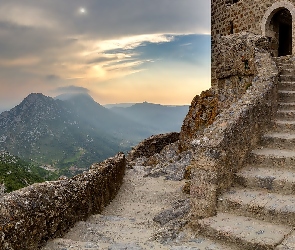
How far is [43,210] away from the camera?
4.96m

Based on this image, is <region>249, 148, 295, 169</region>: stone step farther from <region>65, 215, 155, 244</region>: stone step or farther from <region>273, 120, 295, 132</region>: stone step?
<region>65, 215, 155, 244</region>: stone step

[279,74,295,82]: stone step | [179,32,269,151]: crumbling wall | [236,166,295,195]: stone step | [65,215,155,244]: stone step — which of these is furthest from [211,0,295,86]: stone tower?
[65,215,155,244]: stone step

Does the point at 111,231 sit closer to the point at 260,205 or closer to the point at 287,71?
the point at 260,205

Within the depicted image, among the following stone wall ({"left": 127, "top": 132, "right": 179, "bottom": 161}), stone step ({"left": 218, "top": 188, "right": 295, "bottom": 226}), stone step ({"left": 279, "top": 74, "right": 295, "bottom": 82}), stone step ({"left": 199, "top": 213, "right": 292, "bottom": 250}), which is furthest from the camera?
stone wall ({"left": 127, "top": 132, "right": 179, "bottom": 161})

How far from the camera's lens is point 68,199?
574 cm

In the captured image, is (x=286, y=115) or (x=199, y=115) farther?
(x=199, y=115)

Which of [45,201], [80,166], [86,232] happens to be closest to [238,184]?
[86,232]

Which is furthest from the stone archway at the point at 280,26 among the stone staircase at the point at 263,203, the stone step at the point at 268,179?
the stone step at the point at 268,179

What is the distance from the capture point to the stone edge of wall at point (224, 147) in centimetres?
520

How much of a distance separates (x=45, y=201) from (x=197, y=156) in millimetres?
2330

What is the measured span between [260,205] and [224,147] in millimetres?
1025

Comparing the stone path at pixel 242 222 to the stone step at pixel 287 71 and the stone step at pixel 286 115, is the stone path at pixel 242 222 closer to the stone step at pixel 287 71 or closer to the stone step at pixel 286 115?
the stone step at pixel 286 115

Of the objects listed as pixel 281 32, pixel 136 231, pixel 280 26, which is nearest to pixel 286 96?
pixel 136 231

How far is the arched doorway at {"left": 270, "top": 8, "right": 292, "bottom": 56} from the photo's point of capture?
18.2m
